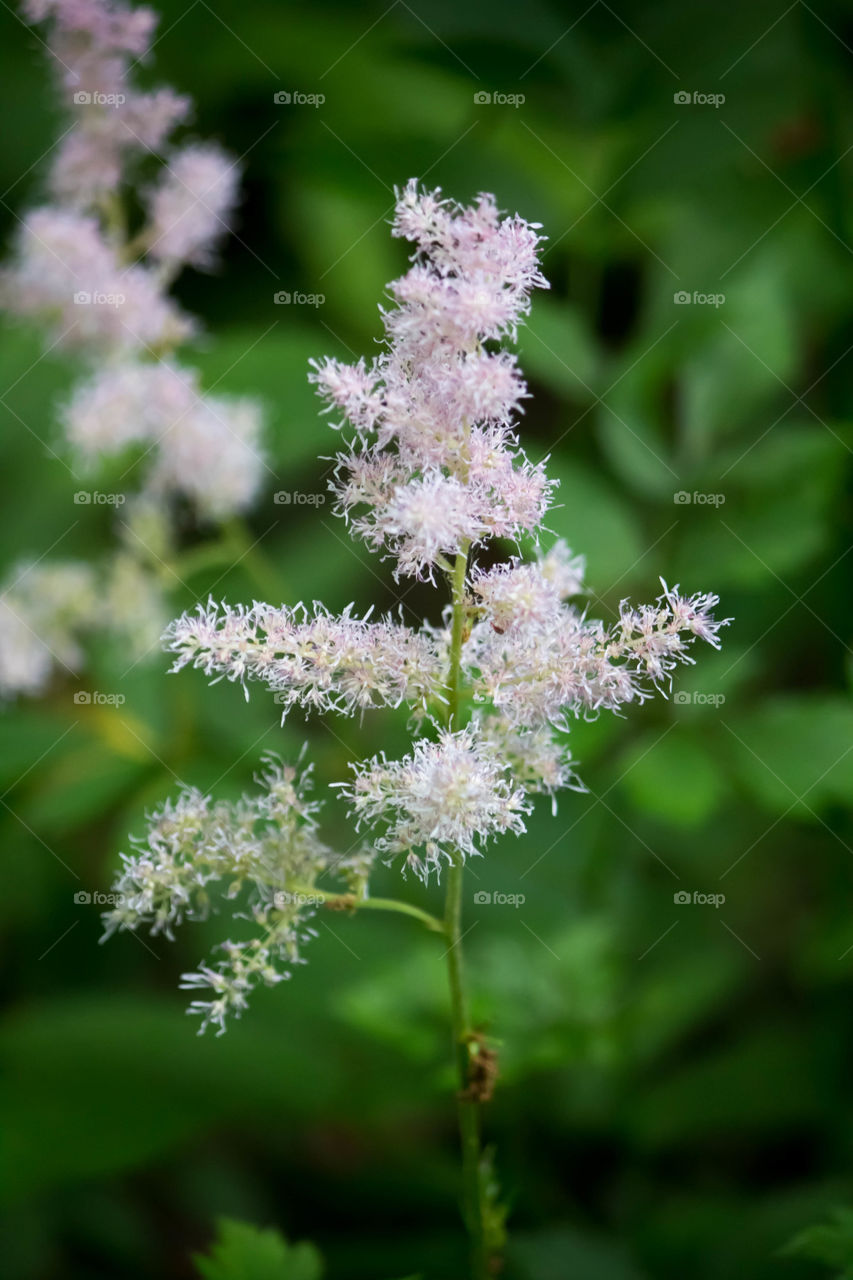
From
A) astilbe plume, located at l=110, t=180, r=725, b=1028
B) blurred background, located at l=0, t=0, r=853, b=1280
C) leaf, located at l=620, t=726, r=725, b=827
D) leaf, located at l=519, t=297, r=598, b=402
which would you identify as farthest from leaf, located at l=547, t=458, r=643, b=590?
astilbe plume, located at l=110, t=180, r=725, b=1028

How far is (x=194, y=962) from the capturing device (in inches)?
139

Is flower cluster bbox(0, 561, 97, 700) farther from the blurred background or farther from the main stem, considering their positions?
the main stem

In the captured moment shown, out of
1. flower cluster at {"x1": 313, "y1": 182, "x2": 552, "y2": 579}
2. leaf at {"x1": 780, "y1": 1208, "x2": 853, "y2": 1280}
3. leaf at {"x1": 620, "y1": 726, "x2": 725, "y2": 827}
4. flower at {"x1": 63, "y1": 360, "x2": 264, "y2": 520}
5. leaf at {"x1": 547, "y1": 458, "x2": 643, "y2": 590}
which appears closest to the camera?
flower cluster at {"x1": 313, "y1": 182, "x2": 552, "y2": 579}

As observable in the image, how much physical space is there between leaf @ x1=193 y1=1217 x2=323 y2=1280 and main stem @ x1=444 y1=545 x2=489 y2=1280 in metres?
0.26

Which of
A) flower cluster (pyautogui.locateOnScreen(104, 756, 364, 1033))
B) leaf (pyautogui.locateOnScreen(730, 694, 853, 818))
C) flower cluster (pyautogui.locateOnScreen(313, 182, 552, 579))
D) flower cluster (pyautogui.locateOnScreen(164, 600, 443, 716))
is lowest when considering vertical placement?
flower cluster (pyautogui.locateOnScreen(104, 756, 364, 1033))

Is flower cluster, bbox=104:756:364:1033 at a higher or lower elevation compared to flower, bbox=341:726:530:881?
lower

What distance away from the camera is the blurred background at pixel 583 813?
7.56 ft

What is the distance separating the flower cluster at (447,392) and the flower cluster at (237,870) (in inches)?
14.5

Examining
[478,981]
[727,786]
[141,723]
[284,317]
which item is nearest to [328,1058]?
[478,981]

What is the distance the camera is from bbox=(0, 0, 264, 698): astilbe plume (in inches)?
93.5

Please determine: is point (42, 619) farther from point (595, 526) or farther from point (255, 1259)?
point (255, 1259)

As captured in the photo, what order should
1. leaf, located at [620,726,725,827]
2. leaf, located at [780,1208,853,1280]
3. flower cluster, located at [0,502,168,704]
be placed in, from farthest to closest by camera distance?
flower cluster, located at [0,502,168,704] → leaf, located at [620,726,725,827] → leaf, located at [780,1208,853,1280]

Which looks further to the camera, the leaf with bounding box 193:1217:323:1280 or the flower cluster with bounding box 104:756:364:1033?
the leaf with bounding box 193:1217:323:1280

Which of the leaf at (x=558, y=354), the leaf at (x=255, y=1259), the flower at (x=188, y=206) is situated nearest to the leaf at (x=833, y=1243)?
the leaf at (x=255, y=1259)
